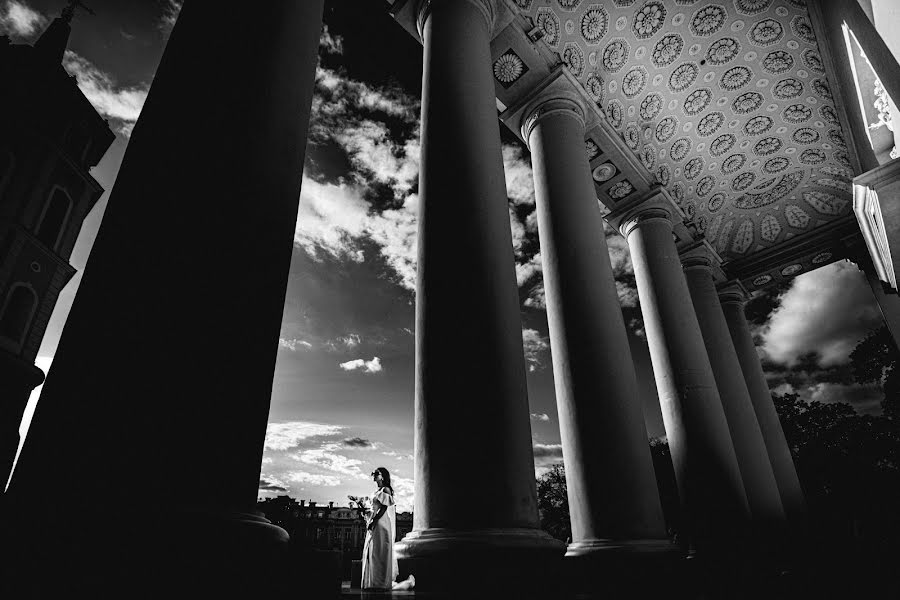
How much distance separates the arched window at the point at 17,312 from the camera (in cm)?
13850

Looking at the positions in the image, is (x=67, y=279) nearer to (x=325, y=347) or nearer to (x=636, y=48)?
(x=325, y=347)

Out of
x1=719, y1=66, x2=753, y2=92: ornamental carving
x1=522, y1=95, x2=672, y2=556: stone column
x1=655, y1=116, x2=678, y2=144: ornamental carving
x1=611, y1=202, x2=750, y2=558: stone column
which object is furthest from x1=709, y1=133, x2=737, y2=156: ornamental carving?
x1=522, y1=95, x2=672, y2=556: stone column

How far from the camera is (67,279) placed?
162m

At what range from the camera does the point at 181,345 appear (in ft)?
42.7

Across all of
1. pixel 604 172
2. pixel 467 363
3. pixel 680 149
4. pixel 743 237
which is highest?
pixel 680 149

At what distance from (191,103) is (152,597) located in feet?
50.2

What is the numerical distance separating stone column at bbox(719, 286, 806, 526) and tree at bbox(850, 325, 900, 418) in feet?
230

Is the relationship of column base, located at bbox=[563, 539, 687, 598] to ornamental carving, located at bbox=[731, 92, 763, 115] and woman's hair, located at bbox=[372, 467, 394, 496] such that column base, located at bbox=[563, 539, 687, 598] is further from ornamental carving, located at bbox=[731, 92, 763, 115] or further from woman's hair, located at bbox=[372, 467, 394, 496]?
ornamental carving, located at bbox=[731, 92, 763, 115]

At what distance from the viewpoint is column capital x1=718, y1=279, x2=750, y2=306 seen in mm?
98062

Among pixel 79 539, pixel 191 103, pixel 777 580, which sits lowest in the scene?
pixel 777 580

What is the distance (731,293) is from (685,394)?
50272 mm

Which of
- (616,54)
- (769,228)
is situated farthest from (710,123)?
(769,228)

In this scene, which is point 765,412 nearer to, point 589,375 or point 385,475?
point 589,375

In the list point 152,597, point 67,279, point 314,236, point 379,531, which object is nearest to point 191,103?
point 152,597
